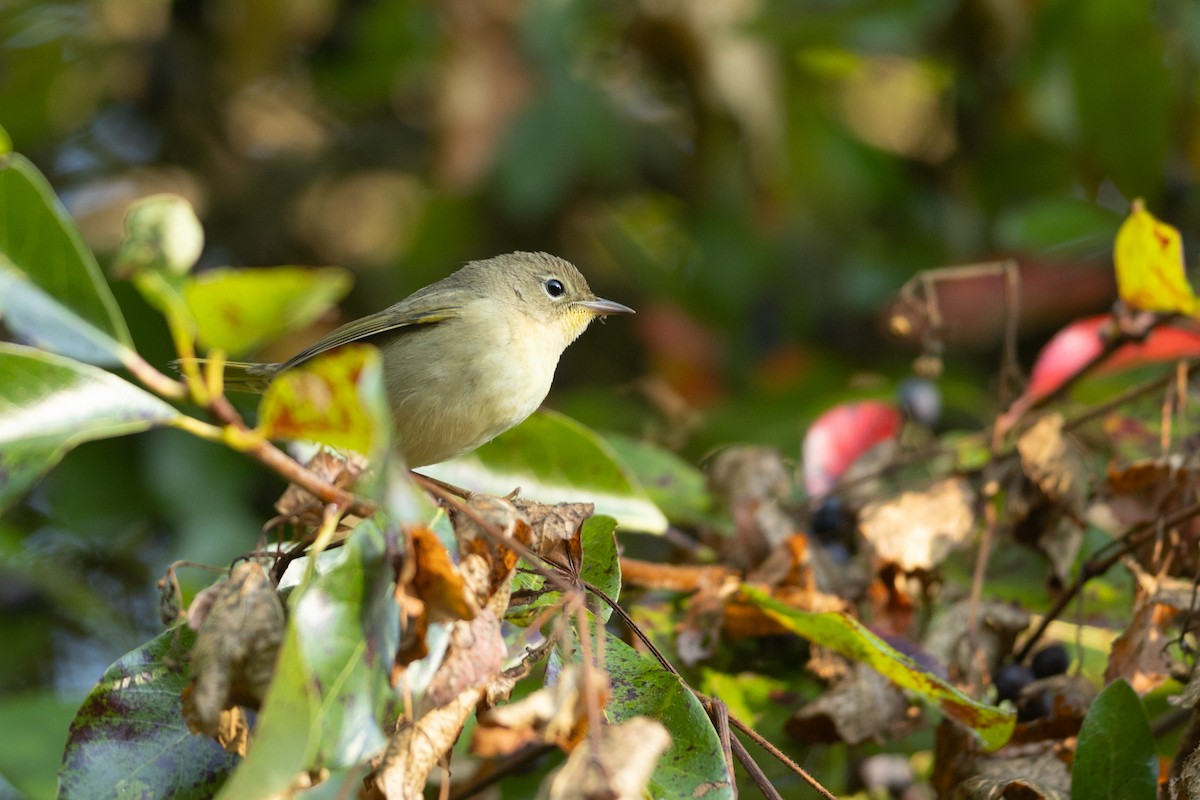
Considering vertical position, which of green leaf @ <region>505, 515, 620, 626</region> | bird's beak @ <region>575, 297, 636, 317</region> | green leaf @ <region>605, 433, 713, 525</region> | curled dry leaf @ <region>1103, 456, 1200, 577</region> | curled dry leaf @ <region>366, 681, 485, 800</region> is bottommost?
green leaf @ <region>605, 433, 713, 525</region>

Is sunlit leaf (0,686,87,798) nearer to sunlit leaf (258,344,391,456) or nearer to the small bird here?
the small bird

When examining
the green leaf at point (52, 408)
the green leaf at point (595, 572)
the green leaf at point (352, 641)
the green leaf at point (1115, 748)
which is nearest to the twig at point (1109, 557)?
the green leaf at point (1115, 748)

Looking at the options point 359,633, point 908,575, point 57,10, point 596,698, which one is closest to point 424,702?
point 359,633

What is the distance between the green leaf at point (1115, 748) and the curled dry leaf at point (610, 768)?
0.98 metres

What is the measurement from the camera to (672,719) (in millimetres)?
1812

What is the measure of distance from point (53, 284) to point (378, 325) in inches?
57.7

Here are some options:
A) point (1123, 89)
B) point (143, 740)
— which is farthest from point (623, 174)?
point (143, 740)

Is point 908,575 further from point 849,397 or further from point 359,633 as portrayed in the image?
point 849,397

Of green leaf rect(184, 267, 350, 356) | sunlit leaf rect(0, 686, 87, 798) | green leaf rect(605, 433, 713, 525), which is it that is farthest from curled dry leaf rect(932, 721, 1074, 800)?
sunlit leaf rect(0, 686, 87, 798)

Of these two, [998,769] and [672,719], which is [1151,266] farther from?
[672,719]

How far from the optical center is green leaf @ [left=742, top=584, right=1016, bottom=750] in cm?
211

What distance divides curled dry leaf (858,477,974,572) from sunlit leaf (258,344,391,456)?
1.43 metres

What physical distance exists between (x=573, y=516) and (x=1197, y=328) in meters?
2.02

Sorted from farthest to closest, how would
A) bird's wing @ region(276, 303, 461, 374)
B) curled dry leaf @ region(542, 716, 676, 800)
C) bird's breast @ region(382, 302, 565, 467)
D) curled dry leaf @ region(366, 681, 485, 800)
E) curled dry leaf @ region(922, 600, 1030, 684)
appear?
bird's wing @ region(276, 303, 461, 374), bird's breast @ region(382, 302, 565, 467), curled dry leaf @ region(922, 600, 1030, 684), curled dry leaf @ region(366, 681, 485, 800), curled dry leaf @ region(542, 716, 676, 800)
